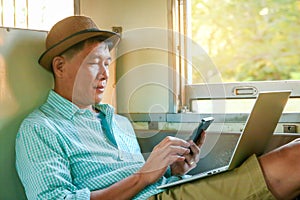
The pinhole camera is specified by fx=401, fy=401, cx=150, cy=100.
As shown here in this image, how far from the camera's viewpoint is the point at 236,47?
1.98 metres

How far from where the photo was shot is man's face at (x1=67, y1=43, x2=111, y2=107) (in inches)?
55.6

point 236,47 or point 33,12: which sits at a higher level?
point 33,12

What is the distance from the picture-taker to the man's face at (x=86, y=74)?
141 centimetres

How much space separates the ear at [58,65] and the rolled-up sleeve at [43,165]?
25 cm

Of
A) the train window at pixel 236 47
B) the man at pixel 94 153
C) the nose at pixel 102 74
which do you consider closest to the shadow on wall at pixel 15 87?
the man at pixel 94 153

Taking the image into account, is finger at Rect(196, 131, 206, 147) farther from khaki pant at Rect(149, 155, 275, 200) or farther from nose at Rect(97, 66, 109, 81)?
nose at Rect(97, 66, 109, 81)

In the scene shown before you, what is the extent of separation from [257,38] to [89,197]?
118 centimetres

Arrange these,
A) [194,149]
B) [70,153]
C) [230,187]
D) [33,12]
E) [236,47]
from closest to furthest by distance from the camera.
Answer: [230,187] → [70,153] → [194,149] → [33,12] → [236,47]

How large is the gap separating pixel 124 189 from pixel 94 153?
20cm

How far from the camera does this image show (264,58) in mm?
1943

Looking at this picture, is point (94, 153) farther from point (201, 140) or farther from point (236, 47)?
point (236, 47)

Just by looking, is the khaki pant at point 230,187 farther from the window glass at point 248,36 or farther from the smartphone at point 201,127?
the window glass at point 248,36

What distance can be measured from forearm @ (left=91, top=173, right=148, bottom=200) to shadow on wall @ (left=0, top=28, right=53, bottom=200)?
33 centimetres

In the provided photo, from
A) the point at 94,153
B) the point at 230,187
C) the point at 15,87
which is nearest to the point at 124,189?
the point at 94,153
